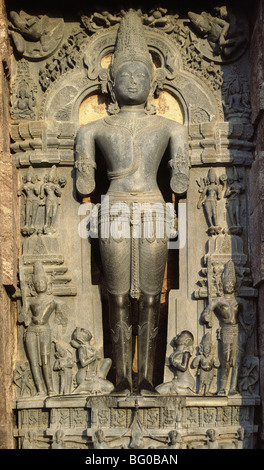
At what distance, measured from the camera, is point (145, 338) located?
12391mm

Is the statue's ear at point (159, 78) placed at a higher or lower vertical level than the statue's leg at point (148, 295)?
higher

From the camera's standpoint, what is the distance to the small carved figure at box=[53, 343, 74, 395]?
1248cm

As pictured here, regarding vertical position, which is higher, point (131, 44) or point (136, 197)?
point (131, 44)

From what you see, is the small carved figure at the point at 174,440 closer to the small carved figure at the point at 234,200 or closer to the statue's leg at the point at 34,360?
the statue's leg at the point at 34,360

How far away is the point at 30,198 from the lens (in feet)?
42.2

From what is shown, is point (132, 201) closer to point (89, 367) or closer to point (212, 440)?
point (89, 367)

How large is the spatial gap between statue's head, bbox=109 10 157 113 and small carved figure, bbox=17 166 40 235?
1.21m

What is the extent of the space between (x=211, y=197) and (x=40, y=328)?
2.24 metres

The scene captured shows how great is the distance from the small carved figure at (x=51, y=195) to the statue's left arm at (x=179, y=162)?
1209 millimetres

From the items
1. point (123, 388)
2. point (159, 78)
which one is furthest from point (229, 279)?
point (159, 78)

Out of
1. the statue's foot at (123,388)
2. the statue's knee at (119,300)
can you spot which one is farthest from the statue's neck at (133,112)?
the statue's foot at (123,388)

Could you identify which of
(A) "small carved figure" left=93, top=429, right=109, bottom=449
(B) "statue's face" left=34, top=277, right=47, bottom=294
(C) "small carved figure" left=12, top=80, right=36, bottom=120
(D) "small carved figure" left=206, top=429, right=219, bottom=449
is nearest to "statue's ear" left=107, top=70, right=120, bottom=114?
(C) "small carved figure" left=12, top=80, right=36, bottom=120

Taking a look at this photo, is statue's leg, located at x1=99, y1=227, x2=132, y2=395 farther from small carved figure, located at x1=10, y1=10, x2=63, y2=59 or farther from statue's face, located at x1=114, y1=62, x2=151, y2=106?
small carved figure, located at x1=10, y1=10, x2=63, y2=59

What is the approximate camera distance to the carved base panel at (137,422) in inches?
475
